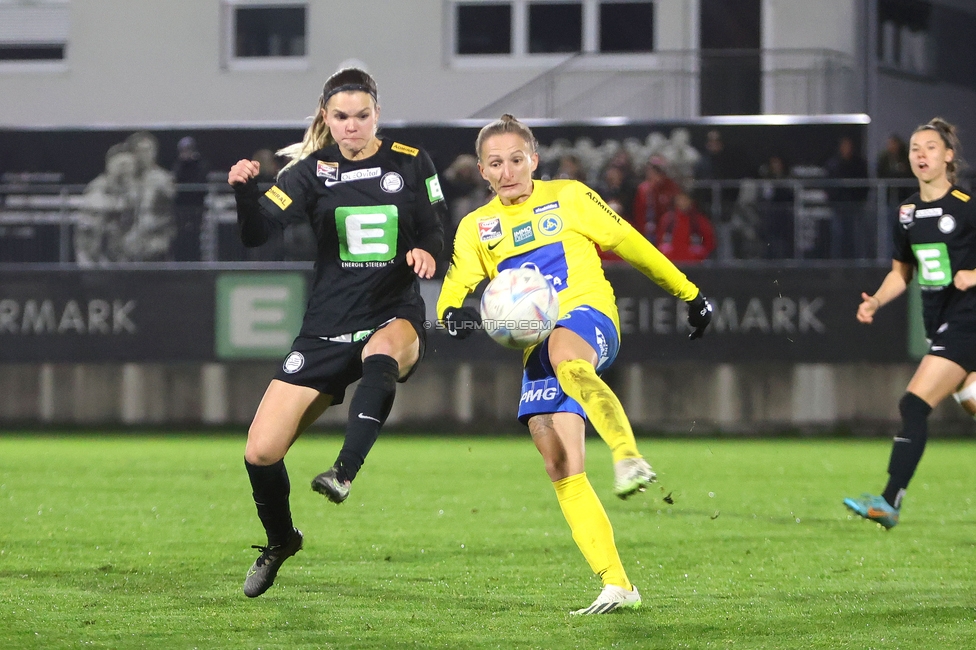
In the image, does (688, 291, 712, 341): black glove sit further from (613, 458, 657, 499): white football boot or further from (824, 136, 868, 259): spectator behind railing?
(824, 136, 868, 259): spectator behind railing

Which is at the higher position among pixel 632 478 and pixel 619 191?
pixel 619 191

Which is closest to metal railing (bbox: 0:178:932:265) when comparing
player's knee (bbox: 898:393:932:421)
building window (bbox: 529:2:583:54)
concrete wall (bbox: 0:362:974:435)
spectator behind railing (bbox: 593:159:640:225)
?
spectator behind railing (bbox: 593:159:640:225)

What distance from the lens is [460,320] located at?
5691mm

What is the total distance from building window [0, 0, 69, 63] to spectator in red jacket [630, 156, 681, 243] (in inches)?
450

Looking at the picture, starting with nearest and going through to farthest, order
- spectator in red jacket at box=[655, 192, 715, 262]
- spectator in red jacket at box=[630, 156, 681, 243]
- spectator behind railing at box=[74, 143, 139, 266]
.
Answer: spectator in red jacket at box=[630, 156, 681, 243], spectator in red jacket at box=[655, 192, 715, 262], spectator behind railing at box=[74, 143, 139, 266]

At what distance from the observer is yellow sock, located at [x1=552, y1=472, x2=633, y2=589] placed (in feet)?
18.3

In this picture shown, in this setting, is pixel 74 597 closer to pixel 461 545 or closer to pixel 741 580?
pixel 461 545

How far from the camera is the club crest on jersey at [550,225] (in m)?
5.87

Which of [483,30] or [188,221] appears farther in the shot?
[483,30]

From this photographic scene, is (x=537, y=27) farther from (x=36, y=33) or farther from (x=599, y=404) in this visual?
(x=599, y=404)

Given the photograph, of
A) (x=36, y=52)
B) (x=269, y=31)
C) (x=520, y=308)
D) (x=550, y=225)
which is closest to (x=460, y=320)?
(x=520, y=308)

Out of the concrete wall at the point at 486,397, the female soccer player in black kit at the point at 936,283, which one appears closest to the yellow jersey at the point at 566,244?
the female soccer player in black kit at the point at 936,283

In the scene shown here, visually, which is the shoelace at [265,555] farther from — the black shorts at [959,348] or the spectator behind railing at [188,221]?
the spectator behind railing at [188,221]

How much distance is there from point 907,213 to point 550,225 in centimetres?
338
